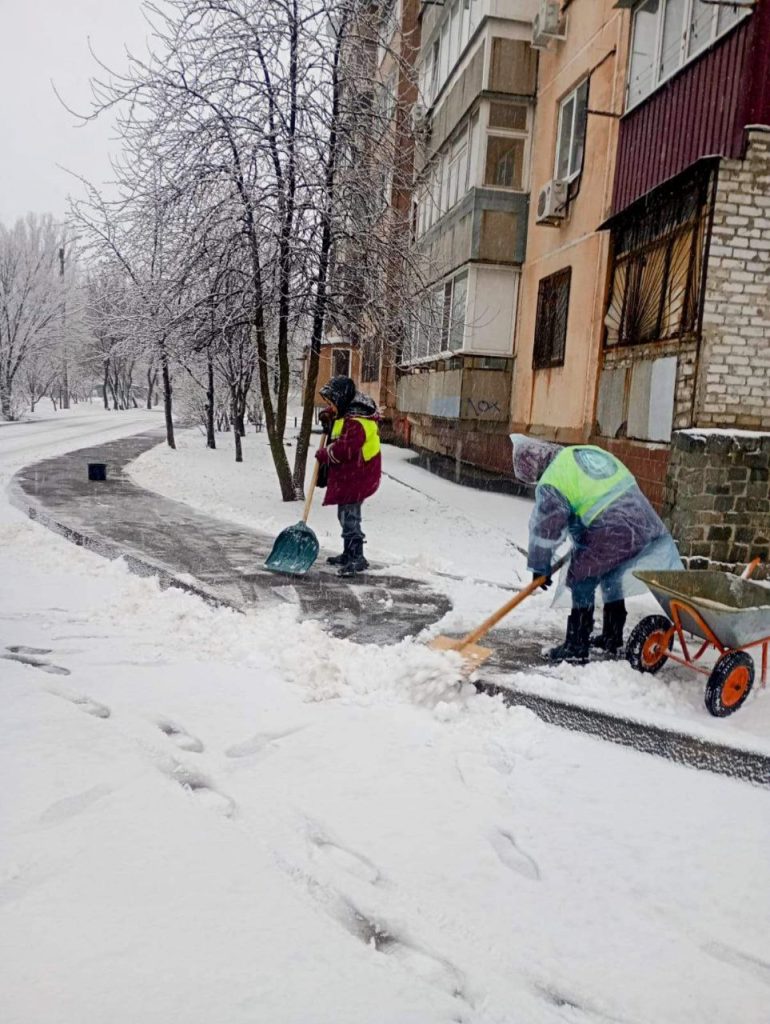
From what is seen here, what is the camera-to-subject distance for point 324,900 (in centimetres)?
247

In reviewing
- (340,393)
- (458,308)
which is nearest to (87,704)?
(340,393)

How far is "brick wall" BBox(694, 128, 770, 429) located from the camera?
299 inches

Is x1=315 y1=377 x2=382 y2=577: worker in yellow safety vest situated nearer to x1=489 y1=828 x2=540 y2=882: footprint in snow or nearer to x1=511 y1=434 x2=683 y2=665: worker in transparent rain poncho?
x1=511 y1=434 x2=683 y2=665: worker in transparent rain poncho

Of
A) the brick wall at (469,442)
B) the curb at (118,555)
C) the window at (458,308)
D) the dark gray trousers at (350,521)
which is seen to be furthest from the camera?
the brick wall at (469,442)

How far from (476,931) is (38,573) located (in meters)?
5.42

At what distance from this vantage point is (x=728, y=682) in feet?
13.2

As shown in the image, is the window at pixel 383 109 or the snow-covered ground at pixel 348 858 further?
the window at pixel 383 109

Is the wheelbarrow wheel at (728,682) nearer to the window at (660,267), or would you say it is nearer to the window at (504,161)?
the window at (660,267)

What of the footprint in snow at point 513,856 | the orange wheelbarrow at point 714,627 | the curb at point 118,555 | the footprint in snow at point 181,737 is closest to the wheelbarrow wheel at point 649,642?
the orange wheelbarrow at point 714,627

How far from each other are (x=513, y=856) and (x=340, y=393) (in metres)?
4.98

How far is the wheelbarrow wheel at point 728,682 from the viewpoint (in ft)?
13.1

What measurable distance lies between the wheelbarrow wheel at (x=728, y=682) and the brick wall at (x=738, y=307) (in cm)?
442

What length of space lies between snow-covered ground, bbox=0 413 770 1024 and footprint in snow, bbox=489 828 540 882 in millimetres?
12

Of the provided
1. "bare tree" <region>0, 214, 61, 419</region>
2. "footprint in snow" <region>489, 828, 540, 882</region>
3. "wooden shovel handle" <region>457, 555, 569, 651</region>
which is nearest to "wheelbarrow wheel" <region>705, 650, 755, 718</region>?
"wooden shovel handle" <region>457, 555, 569, 651</region>
